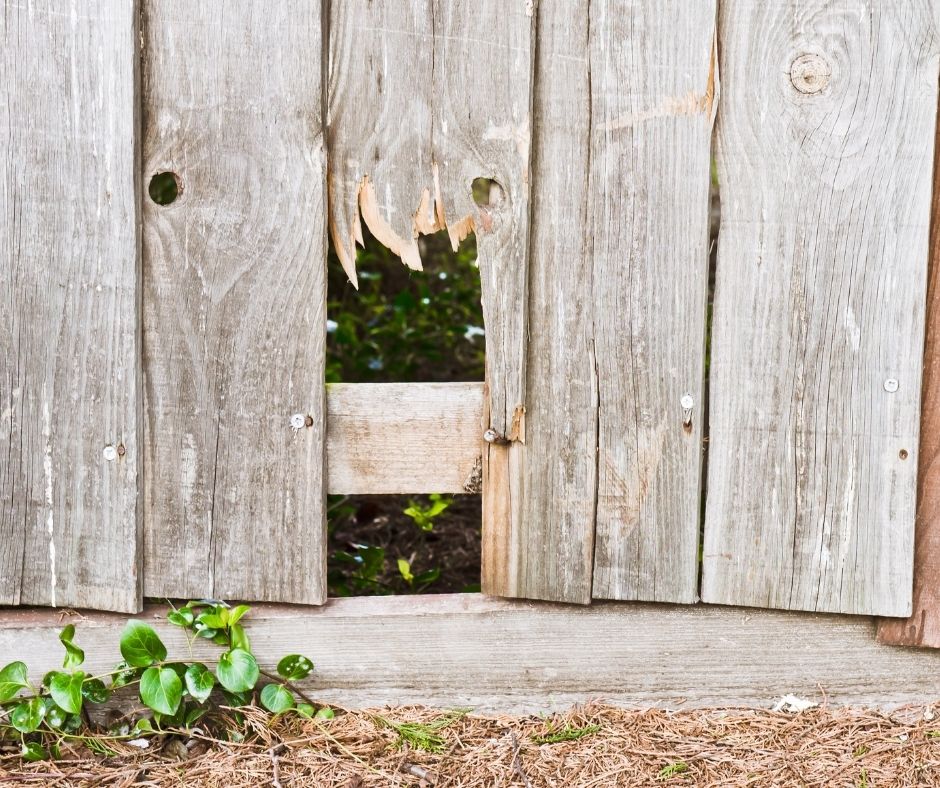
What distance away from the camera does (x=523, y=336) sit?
77.1 inches

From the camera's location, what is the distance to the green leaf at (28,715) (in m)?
1.95

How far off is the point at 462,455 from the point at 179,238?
0.75 meters

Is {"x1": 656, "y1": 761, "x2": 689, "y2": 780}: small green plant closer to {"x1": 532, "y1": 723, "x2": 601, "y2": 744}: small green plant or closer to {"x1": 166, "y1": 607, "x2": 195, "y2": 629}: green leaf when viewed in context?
{"x1": 532, "y1": 723, "x2": 601, "y2": 744}: small green plant

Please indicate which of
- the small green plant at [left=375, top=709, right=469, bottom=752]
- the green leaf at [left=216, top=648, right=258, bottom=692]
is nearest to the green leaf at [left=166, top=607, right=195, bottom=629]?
the green leaf at [left=216, top=648, right=258, bottom=692]

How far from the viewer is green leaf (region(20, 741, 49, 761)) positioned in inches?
76.1

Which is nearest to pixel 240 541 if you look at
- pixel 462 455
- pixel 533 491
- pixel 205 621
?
pixel 205 621

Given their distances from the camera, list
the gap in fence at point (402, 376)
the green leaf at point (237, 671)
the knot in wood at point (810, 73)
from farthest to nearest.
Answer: the gap in fence at point (402, 376), the green leaf at point (237, 671), the knot in wood at point (810, 73)

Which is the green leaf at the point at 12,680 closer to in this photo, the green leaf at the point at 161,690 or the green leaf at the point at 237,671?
the green leaf at the point at 161,690

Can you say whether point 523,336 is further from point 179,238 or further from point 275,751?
point 275,751

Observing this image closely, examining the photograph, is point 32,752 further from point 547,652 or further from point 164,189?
point 164,189

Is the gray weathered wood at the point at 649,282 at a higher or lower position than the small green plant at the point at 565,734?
higher

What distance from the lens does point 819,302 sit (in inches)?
75.9

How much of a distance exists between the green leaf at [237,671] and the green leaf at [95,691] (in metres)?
0.28

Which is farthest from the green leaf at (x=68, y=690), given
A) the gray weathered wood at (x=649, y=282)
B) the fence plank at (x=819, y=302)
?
the fence plank at (x=819, y=302)
